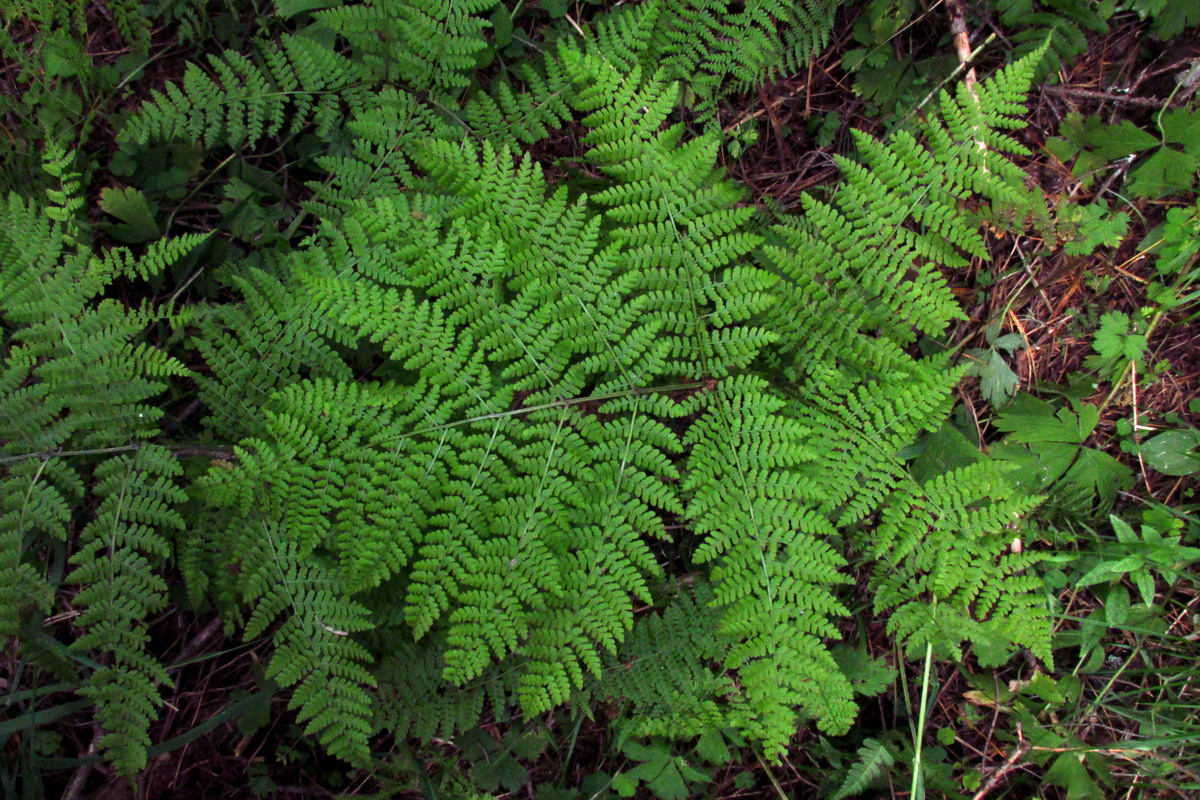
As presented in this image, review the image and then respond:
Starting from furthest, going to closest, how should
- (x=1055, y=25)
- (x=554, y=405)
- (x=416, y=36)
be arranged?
(x=1055, y=25), (x=416, y=36), (x=554, y=405)

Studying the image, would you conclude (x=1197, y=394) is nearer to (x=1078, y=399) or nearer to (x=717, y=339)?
(x=1078, y=399)

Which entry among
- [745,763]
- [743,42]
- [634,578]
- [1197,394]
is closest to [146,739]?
[634,578]

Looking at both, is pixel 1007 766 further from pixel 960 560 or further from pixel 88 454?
pixel 88 454

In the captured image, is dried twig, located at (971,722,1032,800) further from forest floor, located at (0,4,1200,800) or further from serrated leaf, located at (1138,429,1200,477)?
serrated leaf, located at (1138,429,1200,477)

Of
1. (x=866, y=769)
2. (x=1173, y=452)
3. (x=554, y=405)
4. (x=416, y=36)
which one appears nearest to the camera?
(x=554, y=405)

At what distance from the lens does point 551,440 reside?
3227 millimetres

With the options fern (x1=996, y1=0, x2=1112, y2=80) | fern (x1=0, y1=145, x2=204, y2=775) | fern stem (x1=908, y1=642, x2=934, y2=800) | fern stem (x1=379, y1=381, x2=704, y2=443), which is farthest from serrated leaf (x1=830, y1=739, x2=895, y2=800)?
fern (x1=996, y1=0, x2=1112, y2=80)

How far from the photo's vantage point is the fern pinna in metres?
3.06

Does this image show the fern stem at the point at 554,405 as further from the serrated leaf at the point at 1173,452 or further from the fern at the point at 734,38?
the serrated leaf at the point at 1173,452

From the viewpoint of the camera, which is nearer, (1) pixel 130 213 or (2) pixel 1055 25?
(2) pixel 1055 25

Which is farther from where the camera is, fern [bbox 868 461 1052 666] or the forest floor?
the forest floor

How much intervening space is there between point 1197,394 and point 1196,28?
79.5 inches

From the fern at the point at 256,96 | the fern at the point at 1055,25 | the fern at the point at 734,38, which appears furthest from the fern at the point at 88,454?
the fern at the point at 1055,25

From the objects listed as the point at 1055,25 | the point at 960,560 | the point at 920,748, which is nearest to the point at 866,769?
the point at 920,748
